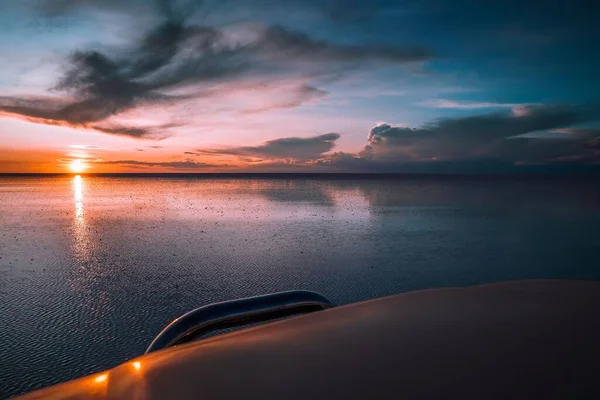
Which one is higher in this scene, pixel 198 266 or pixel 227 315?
pixel 227 315

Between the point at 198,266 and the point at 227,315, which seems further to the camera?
the point at 198,266

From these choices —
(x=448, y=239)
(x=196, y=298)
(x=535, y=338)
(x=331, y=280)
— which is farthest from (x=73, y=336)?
(x=448, y=239)

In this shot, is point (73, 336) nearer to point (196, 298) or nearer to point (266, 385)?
point (196, 298)

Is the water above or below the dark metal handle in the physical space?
below

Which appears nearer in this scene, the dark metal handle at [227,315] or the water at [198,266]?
the dark metal handle at [227,315]

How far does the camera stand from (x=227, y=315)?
1325 mm

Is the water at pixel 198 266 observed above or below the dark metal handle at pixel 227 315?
below

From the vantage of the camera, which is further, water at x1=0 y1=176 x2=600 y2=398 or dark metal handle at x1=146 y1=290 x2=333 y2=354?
water at x1=0 y1=176 x2=600 y2=398

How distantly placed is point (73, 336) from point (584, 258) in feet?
37.0

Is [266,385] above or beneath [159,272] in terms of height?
above

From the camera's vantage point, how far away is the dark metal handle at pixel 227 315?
1.27 metres

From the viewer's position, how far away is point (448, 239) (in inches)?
493

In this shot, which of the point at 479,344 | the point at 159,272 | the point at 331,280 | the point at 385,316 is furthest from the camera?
the point at 159,272

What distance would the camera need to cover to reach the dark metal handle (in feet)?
4.18
